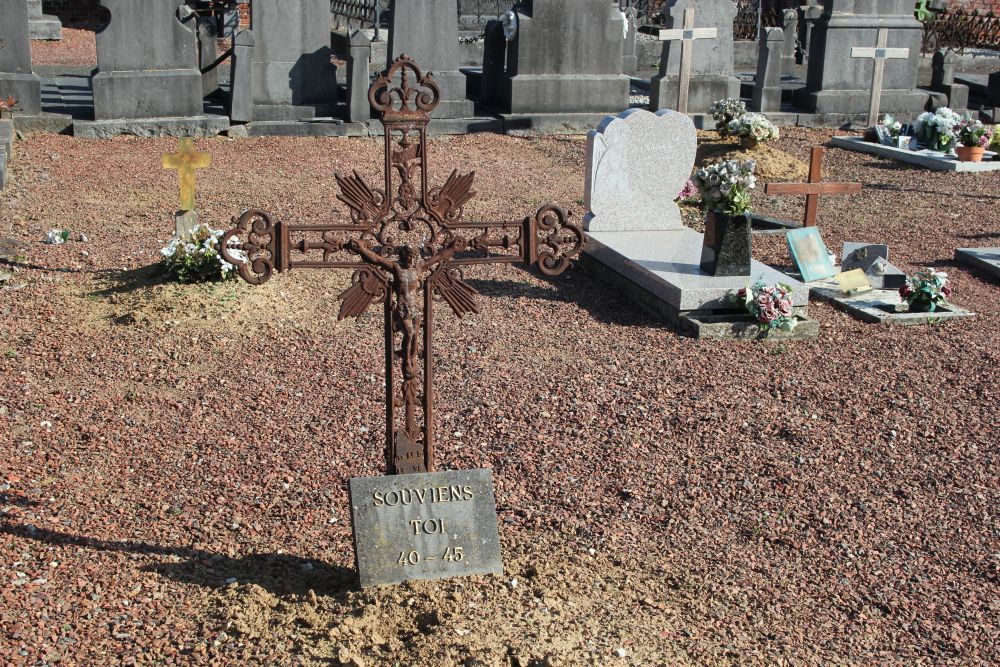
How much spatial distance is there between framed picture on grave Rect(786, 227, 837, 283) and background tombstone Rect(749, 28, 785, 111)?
774cm

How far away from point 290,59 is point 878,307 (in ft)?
29.2

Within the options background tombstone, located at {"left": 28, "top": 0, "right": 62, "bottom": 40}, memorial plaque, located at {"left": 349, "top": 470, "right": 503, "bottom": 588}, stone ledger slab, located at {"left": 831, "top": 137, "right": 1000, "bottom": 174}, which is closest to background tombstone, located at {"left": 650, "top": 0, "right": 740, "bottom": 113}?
stone ledger slab, located at {"left": 831, "top": 137, "right": 1000, "bottom": 174}

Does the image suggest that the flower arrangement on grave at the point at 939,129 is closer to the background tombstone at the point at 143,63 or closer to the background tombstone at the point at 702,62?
Result: the background tombstone at the point at 702,62

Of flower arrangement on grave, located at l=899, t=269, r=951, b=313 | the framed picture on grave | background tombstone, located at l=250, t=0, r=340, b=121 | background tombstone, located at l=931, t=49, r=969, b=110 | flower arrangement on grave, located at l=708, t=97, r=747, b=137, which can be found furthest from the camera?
background tombstone, located at l=931, t=49, r=969, b=110

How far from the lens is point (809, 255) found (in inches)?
350

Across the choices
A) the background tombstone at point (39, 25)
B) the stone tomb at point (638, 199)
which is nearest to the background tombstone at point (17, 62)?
the stone tomb at point (638, 199)

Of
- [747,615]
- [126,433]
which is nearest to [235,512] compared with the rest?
[126,433]

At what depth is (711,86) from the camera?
15.8 m

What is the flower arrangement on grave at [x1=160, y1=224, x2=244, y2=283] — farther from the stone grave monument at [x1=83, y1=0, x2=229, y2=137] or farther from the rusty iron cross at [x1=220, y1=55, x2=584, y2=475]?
the stone grave monument at [x1=83, y1=0, x2=229, y2=137]

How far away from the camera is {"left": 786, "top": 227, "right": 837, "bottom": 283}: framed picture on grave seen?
8766 mm

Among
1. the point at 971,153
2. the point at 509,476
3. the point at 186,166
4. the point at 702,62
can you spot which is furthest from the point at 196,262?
the point at 702,62

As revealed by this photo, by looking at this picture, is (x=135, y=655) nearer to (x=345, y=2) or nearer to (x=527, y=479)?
(x=527, y=479)

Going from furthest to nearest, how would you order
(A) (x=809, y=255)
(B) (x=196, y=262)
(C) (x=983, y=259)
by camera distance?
(C) (x=983, y=259) → (A) (x=809, y=255) → (B) (x=196, y=262)

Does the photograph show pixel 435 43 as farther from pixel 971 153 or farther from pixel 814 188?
pixel 971 153
